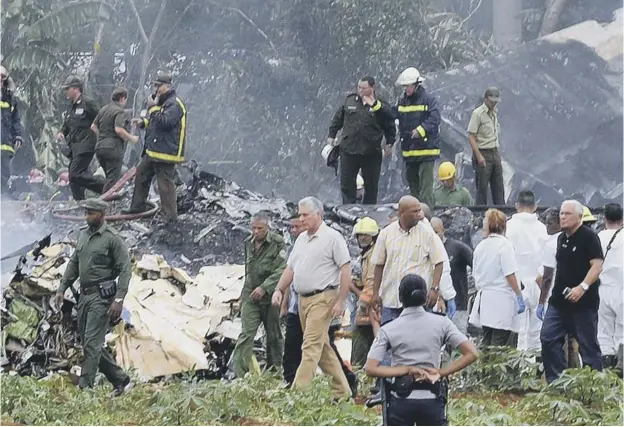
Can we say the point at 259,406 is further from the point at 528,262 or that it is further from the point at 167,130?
the point at 167,130

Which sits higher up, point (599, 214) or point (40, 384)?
point (599, 214)

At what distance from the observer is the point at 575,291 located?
32.5 ft

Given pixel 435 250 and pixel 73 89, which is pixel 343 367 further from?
pixel 73 89

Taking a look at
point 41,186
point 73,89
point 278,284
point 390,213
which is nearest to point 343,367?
point 278,284

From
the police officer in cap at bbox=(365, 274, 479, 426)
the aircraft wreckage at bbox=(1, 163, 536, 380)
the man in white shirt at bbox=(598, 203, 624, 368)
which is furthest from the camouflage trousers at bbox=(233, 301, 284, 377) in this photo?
the police officer in cap at bbox=(365, 274, 479, 426)

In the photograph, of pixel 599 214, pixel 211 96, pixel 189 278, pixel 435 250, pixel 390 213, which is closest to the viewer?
pixel 435 250

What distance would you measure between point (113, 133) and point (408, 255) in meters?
5.74

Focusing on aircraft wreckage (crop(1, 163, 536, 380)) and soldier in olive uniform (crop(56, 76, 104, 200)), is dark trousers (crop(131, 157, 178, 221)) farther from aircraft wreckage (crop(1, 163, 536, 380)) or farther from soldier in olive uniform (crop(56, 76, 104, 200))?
soldier in olive uniform (crop(56, 76, 104, 200))

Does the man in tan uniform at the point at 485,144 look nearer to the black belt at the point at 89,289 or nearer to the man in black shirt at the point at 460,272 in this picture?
the man in black shirt at the point at 460,272

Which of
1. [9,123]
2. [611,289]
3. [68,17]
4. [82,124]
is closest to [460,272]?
[611,289]

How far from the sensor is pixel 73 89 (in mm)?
14609

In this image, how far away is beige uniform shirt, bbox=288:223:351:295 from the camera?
385 inches

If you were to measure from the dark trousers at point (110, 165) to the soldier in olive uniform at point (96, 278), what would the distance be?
4369 millimetres

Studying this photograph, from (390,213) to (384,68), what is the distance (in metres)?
3.39
